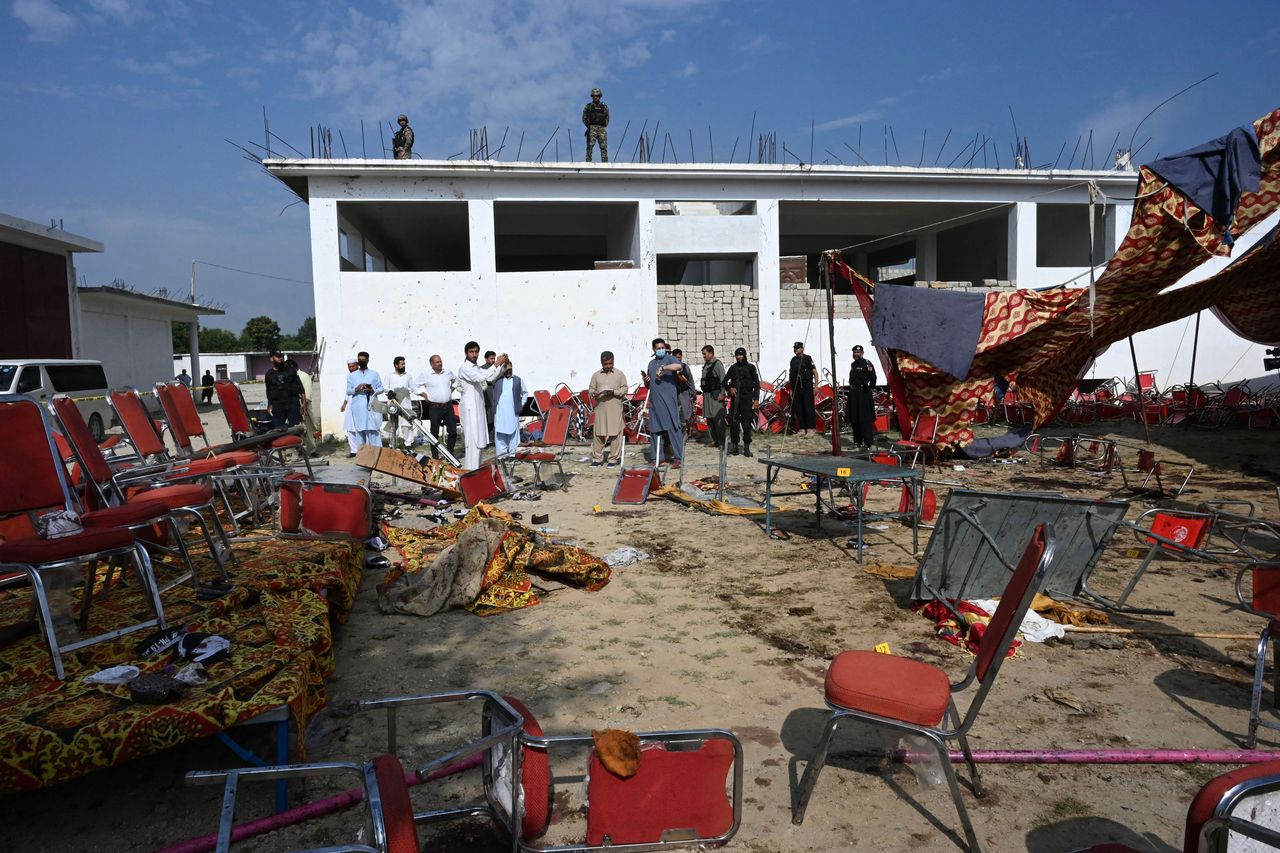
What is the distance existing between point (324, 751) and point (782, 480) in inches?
284

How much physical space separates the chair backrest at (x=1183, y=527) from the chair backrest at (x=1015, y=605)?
97.7 inches

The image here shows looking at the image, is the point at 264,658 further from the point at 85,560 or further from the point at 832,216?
the point at 832,216

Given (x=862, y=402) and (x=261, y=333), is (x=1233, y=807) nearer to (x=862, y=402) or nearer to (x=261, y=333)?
(x=862, y=402)

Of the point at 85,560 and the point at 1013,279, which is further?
the point at 1013,279

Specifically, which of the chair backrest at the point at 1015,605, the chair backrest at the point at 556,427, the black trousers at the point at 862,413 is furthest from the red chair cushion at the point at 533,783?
the black trousers at the point at 862,413

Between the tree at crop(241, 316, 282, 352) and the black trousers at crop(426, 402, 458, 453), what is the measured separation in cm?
4281

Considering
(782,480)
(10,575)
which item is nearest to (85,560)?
(10,575)

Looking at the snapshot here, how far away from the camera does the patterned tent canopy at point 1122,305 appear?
6.01 meters

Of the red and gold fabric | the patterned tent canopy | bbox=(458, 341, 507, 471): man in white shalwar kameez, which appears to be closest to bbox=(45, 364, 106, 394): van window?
bbox=(458, 341, 507, 471): man in white shalwar kameez

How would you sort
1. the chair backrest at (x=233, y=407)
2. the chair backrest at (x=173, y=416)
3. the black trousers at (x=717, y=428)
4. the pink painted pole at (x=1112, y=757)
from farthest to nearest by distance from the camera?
the black trousers at (x=717, y=428), the chair backrest at (x=233, y=407), the chair backrest at (x=173, y=416), the pink painted pole at (x=1112, y=757)

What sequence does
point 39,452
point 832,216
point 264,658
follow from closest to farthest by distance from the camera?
point 264,658
point 39,452
point 832,216

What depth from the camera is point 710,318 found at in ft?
54.0

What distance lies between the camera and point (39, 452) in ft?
11.8

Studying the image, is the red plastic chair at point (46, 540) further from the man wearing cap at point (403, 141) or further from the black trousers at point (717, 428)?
the man wearing cap at point (403, 141)
